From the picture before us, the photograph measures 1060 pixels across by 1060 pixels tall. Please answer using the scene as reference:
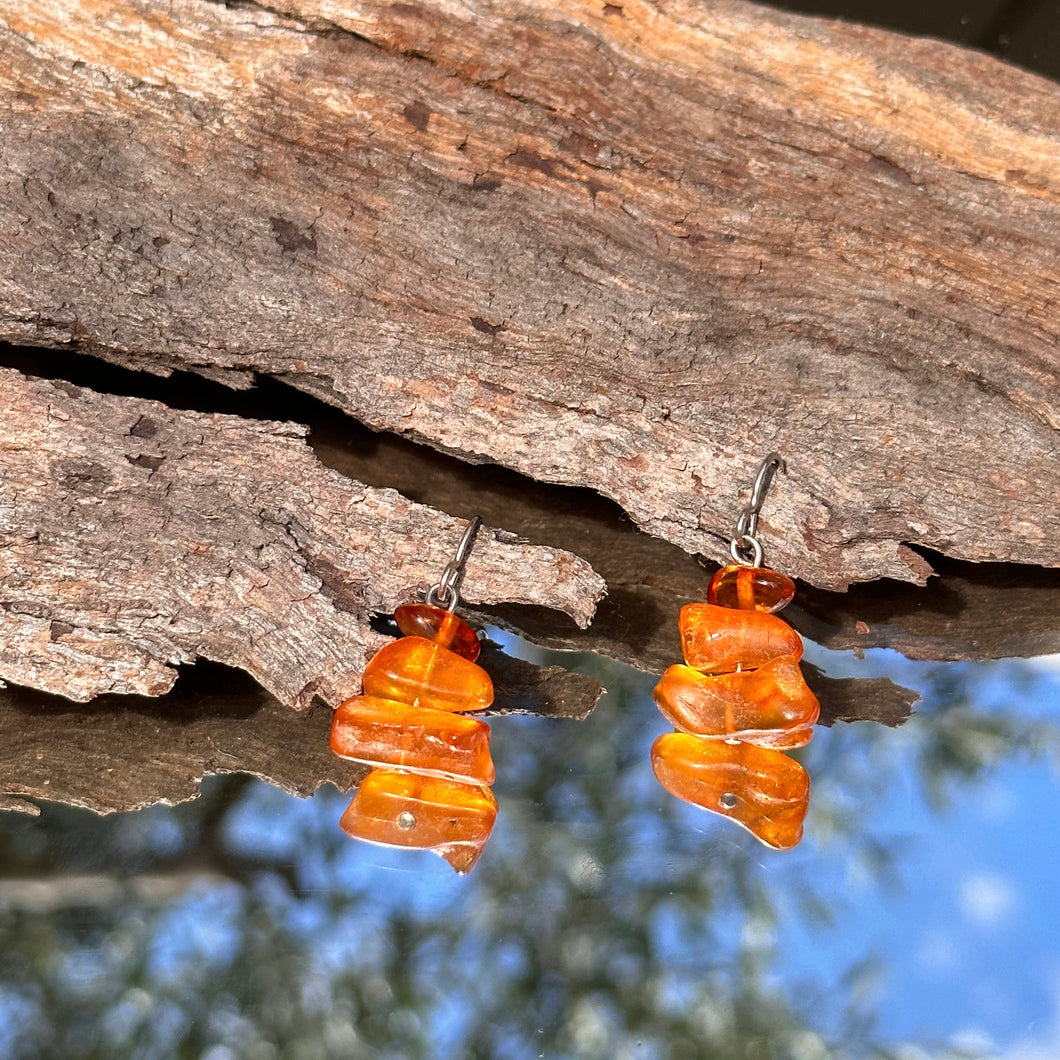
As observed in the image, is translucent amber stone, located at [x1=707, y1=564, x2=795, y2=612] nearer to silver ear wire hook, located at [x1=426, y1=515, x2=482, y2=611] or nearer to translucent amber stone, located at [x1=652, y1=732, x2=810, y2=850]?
translucent amber stone, located at [x1=652, y1=732, x2=810, y2=850]

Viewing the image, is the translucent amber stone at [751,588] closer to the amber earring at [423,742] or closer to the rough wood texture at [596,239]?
the rough wood texture at [596,239]

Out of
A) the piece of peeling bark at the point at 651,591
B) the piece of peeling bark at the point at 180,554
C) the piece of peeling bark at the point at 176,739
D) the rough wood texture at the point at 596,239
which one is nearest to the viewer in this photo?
the rough wood texture at the point at 596,239

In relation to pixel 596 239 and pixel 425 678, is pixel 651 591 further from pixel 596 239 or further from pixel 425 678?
pixel 596 239

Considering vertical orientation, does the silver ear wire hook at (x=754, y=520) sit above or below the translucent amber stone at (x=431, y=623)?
above

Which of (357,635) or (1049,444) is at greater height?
(1049,444)

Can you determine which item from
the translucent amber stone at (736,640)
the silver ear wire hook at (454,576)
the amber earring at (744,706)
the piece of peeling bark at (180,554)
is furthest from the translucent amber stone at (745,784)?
the silver ear wire hook at (454,576)

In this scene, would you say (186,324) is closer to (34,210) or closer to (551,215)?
(34,210)

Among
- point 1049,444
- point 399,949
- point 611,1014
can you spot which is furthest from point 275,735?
point 1049,444

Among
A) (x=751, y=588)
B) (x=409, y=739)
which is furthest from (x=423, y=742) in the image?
(x=751, y=588)
